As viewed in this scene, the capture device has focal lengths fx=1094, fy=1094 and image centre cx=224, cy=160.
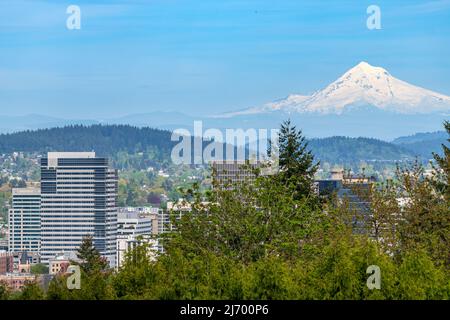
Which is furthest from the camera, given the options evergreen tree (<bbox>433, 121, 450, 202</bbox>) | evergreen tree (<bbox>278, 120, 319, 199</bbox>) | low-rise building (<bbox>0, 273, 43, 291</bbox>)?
evergreen tree (<bbox>278, 120, 319, 199</bbox>)

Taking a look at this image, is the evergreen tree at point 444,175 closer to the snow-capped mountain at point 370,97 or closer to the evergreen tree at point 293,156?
the evergreen tree at point 293,156

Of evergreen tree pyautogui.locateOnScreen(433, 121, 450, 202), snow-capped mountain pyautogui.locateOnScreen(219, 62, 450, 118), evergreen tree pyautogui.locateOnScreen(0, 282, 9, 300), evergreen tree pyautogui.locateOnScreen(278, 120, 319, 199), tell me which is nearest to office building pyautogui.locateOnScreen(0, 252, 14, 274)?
snow-capped mountain pyautogui.locateOnScreen(219, 62, 450, 118)

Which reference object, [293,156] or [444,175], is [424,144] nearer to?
[293,156]

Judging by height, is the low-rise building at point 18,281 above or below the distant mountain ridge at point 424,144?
below

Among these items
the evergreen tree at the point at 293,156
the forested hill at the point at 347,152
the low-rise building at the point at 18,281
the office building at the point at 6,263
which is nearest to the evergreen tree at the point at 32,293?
the low-rise building at the point at 18,281

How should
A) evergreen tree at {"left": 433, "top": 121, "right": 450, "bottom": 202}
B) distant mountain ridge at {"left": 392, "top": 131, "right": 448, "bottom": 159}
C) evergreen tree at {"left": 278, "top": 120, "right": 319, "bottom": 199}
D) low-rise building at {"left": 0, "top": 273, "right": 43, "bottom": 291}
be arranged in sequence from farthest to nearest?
distant mountain ridge at {"left": 392, "top": 131, "right": 448, "bottom": 159}, evergreen tree at {"left": 278, "top": 120, "right": 319, "bottom": 199}, evergreen tree at {"left": 433, "top": 121, "right": 450, "bottom": 202}, low-rise building at {"left": 0, "top": 273, "right": 43, "bottom": 291}

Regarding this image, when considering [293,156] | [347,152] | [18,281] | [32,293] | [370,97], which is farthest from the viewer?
[347,152]

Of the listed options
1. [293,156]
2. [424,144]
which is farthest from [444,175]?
[424,144]

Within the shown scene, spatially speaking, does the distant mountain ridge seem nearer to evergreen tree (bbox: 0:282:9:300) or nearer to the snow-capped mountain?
the snow-capped mountain

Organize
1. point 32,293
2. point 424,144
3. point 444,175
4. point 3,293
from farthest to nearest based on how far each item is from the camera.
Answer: point 424,144 → point 444,175 → point 3,293 → point 32,293
